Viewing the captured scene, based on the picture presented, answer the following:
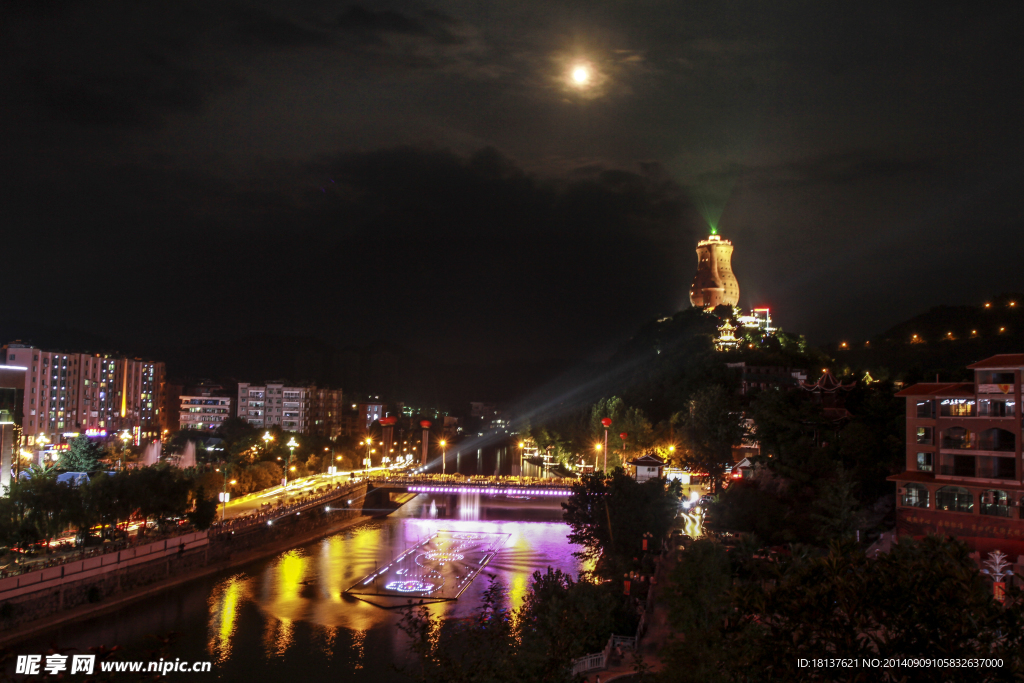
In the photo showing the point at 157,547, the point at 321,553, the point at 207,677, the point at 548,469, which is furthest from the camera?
the point at 548,469

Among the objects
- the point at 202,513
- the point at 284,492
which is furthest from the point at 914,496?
the point at 284,492

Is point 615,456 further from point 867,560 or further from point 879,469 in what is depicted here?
point 867,560

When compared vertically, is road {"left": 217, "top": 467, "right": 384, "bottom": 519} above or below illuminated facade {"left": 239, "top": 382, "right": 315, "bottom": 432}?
below

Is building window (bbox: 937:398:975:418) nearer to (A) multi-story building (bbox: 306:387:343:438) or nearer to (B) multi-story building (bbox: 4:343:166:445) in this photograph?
(B) multi-story building (bbox: 4:343:166:445)

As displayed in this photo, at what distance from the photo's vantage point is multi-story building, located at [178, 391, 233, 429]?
46.7m

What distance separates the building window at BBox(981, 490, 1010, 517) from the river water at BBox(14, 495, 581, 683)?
903 cm

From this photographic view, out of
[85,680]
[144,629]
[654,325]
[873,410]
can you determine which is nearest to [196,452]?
[144,629]

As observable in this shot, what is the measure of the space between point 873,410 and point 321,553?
15.2 metres

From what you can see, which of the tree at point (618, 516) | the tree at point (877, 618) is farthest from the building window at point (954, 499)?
the tree at point (877, 618)

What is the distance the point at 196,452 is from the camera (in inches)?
1394

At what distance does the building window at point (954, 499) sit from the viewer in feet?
43.7

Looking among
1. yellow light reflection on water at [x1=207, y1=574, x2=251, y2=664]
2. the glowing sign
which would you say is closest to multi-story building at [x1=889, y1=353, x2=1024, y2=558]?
the glowing sign

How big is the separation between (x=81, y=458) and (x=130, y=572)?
1063 cm

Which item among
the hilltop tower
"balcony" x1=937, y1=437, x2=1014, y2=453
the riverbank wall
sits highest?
the hilltop tower
